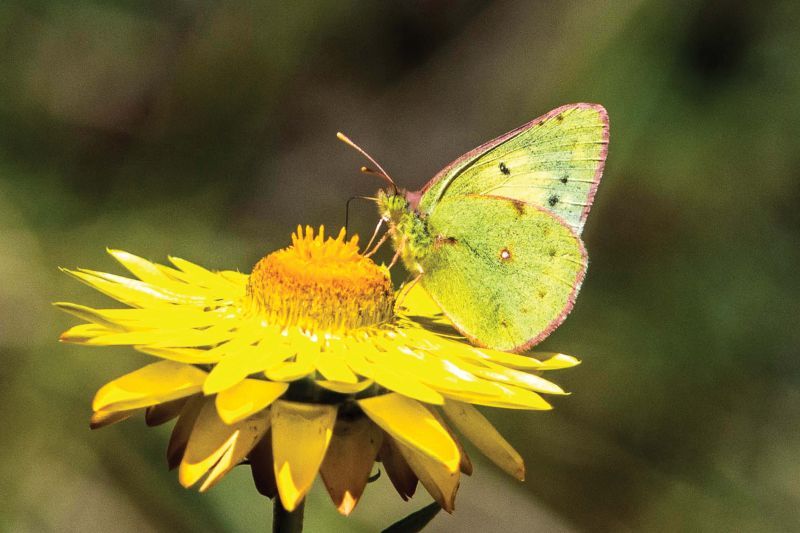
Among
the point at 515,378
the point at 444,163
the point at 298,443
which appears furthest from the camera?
the point at 444,163

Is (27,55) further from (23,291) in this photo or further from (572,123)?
(572,123)

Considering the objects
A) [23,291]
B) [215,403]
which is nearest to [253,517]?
[23,291]

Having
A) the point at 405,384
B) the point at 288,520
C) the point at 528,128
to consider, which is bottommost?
the point at 288,520

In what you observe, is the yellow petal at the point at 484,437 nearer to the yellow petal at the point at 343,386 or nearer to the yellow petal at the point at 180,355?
the yellow petal at the point at 343,386

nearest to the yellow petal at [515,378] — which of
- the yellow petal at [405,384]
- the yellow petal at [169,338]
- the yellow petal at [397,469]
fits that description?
the yellow petal at [405,384]

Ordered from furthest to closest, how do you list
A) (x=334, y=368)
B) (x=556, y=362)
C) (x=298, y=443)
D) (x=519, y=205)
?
(x=519, y=205), (x=556, y=362), (x=334, y=368), (x=298, y=443)

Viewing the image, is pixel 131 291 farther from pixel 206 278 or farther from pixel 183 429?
pixel 183 429

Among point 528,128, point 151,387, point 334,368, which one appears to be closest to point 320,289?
point 334,368
